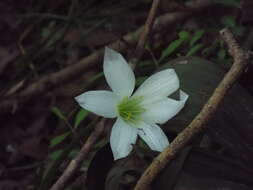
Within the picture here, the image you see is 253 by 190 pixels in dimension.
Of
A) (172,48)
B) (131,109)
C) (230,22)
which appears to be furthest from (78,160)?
(230,22)

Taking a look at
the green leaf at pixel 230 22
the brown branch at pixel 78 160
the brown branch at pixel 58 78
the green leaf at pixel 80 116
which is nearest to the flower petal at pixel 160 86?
the brown branch at pixel 78 160

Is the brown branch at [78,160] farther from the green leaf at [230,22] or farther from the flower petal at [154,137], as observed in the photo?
the green leaf at [230,22]

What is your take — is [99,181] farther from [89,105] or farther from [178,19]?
[178,19]

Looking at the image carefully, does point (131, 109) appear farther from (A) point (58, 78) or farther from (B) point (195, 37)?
(A) point (58, 78)

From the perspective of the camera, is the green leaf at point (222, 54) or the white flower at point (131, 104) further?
the green leaf at point (222, 54)

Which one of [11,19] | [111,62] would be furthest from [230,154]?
[11,19]

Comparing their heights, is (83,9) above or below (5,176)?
above
